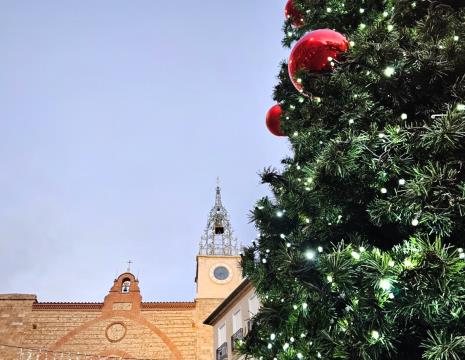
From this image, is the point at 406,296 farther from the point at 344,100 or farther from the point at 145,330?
the point at 145,330

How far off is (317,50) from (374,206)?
153 centimetres

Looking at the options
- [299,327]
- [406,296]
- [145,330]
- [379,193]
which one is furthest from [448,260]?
[145,330]

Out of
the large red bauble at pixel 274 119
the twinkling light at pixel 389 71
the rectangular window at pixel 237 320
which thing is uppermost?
the large red bauble at pixel 274 119

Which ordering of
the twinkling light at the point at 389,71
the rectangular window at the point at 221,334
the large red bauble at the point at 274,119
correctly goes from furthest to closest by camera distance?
the rectangular window at the point at 221,334
the large red bauble at the point at 274,119
the twinkling light at the point at 389,71

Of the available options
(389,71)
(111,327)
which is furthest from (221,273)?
(389,71)

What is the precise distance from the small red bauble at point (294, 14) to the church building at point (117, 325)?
1604cm

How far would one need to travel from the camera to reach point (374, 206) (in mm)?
2824

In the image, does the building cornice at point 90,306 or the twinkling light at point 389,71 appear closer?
the twinkling light at point 389,71

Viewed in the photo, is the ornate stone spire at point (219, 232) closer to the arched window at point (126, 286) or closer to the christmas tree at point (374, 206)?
the arched window at point (126, 286)

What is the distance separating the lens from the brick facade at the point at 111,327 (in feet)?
68.7

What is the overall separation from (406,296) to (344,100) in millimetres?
1776

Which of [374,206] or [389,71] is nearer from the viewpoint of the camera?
[374,206]

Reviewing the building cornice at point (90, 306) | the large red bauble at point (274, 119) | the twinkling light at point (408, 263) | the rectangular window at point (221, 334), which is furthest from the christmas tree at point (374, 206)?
the building cornice at point (90, 306)

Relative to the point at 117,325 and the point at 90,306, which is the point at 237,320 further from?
the point at 90,306
